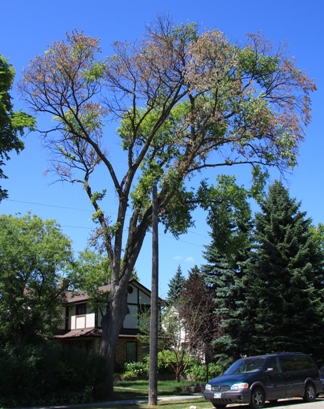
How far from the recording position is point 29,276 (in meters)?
26.1

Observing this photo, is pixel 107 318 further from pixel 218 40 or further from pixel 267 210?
pixel 267 210

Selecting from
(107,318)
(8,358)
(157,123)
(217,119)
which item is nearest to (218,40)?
(217,119)

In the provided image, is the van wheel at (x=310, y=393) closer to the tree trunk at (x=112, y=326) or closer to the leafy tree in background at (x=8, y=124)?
the tree trunk at (x=112, y=326)

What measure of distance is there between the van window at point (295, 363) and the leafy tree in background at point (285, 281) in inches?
392

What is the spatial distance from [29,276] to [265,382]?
50.5 feet

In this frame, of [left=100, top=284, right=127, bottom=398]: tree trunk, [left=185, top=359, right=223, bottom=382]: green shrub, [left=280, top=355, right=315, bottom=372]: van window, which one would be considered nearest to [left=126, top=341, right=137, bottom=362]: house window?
[left=185, top=359, right=223, bottom=382]: green shrub

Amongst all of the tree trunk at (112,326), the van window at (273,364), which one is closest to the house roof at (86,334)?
the tree trunk at (112,326)

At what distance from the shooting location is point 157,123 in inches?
869

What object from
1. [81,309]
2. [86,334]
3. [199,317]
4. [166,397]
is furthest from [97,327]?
[166,397]

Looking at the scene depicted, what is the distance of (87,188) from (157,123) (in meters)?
4.37

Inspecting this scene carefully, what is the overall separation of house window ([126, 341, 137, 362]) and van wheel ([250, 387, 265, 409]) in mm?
22264

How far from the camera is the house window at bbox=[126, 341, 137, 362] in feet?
117

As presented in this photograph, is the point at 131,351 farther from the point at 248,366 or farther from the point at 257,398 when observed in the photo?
the point at 257,398

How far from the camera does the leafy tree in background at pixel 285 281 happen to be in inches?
1059
